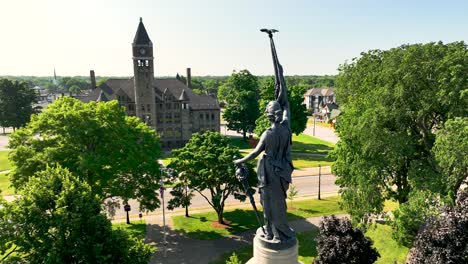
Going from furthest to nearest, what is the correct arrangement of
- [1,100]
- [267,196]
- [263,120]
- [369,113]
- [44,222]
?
[1,100] < [263,120] < [369,113] < [44,222] < [267,196]

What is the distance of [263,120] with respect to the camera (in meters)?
53.5

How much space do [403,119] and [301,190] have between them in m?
20.1

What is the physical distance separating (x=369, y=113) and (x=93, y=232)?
1752 cm

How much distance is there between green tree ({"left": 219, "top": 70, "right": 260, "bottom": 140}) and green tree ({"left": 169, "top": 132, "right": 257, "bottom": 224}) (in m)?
40.0

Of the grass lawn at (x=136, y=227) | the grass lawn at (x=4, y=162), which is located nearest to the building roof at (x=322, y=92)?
the grass lawn at (x=4, y=162)

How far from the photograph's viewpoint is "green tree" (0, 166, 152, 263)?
13.8 m

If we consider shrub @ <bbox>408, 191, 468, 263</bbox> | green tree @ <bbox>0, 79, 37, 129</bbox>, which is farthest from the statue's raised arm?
green tree @ <bbox>0, 79, 37, 129</bbox>

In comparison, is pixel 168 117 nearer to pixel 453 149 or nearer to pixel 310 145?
pixel 310 145

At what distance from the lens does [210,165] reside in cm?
2759

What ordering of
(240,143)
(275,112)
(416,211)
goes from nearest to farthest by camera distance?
(275,112)
(416,211)
(240,143)

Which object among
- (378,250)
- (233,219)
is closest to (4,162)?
(233,219)

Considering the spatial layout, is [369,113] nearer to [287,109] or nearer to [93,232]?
[287,109]

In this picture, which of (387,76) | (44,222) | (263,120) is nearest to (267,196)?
(44,222)

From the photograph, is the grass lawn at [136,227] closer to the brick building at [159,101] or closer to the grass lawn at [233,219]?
the grass lawn at [233,219]
